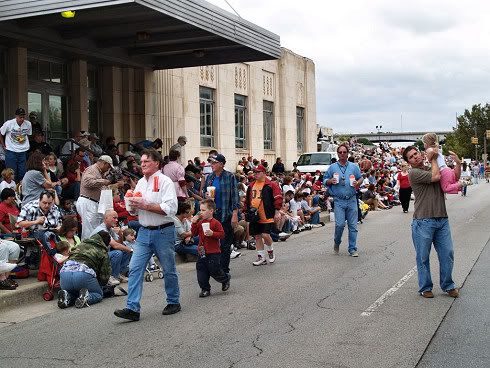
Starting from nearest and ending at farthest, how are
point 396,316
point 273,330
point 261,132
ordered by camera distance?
point 273,330 → point 396,316 → point 261,132

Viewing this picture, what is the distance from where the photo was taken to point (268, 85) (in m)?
31.4

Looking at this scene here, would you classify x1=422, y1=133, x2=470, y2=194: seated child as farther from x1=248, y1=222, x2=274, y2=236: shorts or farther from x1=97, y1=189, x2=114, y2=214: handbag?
x1=97, y1=189, x2=114, y2=214: handbag

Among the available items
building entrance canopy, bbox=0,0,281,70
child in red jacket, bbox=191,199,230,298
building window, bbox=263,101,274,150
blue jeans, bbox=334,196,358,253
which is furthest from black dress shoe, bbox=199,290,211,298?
building window, bbox=263,101,274,150

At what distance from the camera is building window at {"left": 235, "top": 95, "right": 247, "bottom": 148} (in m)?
28.5

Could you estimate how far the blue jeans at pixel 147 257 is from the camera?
795 cm

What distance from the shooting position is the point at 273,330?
7.41 m

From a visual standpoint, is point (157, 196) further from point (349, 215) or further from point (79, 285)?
point (349, 215)

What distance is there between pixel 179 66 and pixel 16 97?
574 cm

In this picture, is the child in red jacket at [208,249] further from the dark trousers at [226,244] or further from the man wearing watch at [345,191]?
the man wearing watch at [345,191]

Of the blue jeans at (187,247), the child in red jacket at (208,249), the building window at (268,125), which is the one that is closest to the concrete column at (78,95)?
the blue jeans at (187,247)

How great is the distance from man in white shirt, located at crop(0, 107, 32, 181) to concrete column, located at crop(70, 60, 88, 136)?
472 centimetres

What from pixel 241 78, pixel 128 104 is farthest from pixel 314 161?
pixel 128 104

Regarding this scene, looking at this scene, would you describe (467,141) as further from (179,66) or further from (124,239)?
(124,239)

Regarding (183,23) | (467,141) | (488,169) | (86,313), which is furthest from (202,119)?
(467,141)
